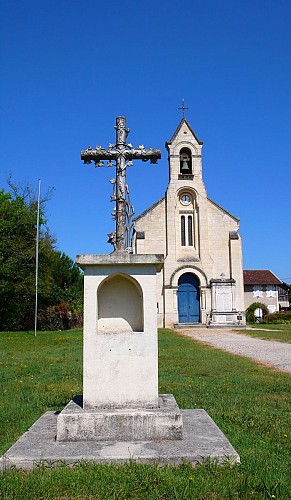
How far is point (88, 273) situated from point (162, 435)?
76.9 inches

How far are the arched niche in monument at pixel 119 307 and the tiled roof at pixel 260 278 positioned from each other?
155 ft

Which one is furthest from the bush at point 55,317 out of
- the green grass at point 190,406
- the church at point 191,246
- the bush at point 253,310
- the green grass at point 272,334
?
the green grass at point 190,406

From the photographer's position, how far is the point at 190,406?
739cm

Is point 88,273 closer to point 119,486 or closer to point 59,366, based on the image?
point 119,486

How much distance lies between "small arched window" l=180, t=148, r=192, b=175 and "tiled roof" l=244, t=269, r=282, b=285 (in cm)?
2008

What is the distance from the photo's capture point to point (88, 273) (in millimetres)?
5613

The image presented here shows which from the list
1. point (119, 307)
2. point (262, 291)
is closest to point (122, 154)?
point (119, 307)

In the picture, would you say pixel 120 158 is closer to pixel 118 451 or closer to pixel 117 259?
pixel 117 259

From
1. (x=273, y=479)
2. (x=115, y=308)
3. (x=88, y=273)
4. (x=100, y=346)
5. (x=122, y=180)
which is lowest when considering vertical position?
(x=273, y=479)

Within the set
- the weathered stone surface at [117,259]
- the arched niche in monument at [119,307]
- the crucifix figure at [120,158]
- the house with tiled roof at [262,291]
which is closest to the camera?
the weathered stone surface at [117,259]

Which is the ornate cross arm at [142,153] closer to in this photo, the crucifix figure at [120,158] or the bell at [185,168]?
the crucifix figure at [120,158]

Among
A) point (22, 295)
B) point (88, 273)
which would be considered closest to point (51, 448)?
point (88, 273)

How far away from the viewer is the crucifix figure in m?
6.72

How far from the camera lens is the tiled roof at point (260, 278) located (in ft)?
172
